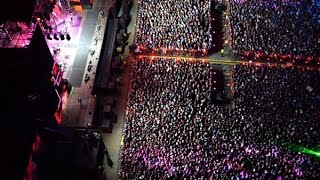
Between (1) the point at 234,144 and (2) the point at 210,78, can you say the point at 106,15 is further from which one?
(1) the point at 234,144

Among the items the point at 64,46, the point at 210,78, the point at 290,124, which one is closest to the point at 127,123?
the point at 210,78

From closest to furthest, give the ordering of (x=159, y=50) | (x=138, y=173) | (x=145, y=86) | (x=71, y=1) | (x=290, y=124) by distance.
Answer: (x=138, y=173) < (x=290, y=124) < (x=145, y=86) < (x=159, y=50) < (x=71, y=1)

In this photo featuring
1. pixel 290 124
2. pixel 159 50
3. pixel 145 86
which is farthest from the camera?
pixel 159 50

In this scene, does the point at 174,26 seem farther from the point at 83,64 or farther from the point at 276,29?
the point at 276,29

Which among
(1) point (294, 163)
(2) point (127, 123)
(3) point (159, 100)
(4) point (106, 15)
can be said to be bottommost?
(1) point (294, 163)

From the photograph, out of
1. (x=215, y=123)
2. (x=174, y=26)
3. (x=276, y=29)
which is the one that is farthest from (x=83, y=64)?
(x=276, y=29)

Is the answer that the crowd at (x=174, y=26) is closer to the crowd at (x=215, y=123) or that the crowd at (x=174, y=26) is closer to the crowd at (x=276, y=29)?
the crowd at (x=215, y=123)
